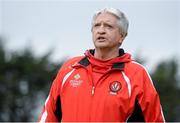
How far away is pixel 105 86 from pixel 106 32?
0.45 meters

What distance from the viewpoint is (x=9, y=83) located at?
34.2 metres

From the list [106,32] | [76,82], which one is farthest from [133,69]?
[76,82]

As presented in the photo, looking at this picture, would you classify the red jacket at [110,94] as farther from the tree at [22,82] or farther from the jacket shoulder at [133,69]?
the tree at [22,82]

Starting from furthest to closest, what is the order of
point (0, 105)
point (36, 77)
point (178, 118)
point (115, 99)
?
point (178, 118), point (36, 77), point (0, 105), point (115, 99)

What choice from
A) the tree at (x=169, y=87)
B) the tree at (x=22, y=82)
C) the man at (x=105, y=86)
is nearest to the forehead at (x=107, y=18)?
the man at (x=105, y=86)

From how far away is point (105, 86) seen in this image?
5.11m

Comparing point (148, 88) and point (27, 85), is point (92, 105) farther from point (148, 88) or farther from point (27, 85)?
point (27, 85)

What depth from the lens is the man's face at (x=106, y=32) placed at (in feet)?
16.9

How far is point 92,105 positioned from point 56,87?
0.41 metres

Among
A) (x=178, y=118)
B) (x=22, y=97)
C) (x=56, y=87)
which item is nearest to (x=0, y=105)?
(x=22, y=97)

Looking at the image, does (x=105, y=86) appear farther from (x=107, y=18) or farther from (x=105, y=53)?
(x=107, y=18)

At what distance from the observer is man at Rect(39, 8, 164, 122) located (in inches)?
198

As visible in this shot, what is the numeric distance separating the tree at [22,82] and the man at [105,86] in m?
26.8

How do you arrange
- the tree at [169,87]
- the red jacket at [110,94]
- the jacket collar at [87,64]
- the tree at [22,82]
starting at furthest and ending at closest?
the tree at [169,87]
the tree at [22,82]
the jacket collar at [87,64]
the red jacket at [110,94]
